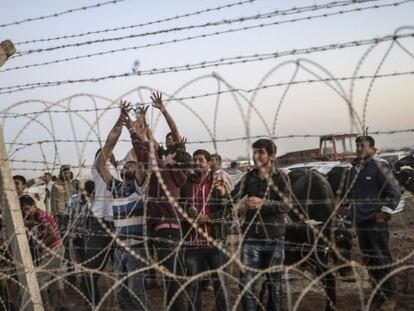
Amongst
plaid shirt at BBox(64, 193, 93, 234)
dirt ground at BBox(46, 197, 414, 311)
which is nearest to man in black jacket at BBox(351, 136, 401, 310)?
dirt ground at BBox(46, 197, 414, 311)

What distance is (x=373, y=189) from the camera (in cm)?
541

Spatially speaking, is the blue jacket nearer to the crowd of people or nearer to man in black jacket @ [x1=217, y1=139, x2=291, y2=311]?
the crowd of people

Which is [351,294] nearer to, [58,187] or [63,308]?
[63,308]

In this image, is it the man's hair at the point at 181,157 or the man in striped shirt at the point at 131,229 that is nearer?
the man's hair at the point at 181,157

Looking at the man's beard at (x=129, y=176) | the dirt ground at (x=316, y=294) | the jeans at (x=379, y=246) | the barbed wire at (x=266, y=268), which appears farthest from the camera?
the dirt ground at (x=316, y=294)

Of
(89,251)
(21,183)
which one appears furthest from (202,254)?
(21,183)

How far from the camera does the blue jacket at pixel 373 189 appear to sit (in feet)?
17.0

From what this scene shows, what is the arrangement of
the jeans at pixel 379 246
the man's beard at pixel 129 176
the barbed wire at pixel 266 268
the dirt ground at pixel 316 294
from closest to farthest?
the barbed wire at pixel 266 268, the man's beard at pixel 129 176, the jeans at pixel 379 246, the dirt ground at pixel 316 294

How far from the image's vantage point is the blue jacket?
17.0 ft

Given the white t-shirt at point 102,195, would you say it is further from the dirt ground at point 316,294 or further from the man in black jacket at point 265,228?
→ the man in black jacket at point 265,228

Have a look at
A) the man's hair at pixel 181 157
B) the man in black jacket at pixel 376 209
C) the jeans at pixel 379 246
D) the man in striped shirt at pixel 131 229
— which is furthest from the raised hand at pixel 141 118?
the jeans at pixel 379 246

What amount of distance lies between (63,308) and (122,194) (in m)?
1.77

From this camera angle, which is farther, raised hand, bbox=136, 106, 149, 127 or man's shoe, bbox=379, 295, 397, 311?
man's shoe, bbox=379, 295, 397, 311

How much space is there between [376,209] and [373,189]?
0.25 meters
